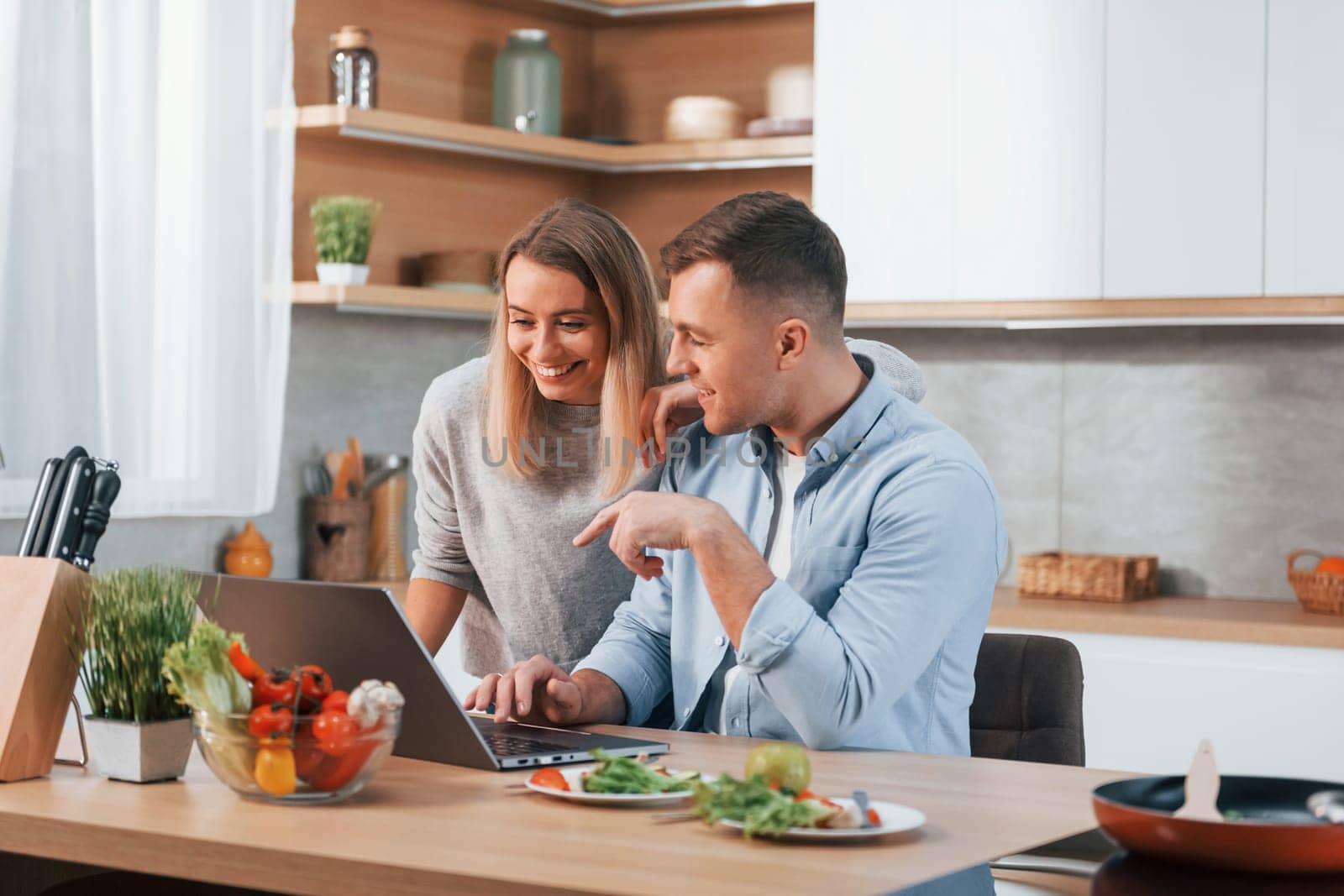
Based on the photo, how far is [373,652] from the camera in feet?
5.52

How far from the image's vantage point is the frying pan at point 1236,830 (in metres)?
1.21

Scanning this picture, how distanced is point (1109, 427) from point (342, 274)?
6.36ft

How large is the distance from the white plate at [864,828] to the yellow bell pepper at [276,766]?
39 centimetres

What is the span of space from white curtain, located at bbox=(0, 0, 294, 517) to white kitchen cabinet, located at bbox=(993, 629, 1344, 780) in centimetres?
193

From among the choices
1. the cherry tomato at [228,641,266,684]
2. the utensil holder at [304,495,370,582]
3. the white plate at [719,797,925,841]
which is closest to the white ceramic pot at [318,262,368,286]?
the utensil holder at [304,495,370,582]

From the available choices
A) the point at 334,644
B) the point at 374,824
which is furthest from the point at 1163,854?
the point at 334,644

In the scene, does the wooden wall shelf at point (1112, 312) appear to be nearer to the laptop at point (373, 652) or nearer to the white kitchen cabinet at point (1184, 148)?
the white kitchen cabinet at point (1184, 148)

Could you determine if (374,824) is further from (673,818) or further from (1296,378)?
(1296,378)

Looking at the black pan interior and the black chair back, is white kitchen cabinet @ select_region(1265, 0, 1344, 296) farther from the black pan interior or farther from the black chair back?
the black pan interior

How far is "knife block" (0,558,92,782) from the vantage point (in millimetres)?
1615

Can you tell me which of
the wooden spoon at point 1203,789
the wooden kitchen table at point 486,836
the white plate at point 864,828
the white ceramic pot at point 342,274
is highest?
the white ceramic pot at point 342,274

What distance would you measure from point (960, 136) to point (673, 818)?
288 cm

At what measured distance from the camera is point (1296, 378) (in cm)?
408

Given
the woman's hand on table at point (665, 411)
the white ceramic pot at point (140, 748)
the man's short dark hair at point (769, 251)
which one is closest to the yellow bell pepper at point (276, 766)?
the white ceramic pot at point (140, 748)
